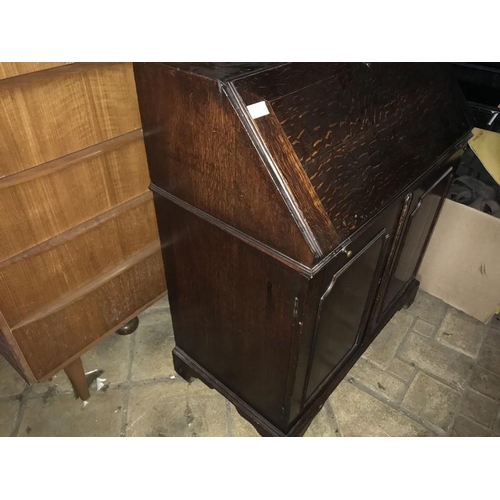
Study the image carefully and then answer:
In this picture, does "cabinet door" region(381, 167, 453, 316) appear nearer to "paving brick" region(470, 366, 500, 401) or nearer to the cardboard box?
the cardboard box

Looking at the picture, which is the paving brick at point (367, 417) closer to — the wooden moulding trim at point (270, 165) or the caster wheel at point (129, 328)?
the caster wheel at point (129, 328)

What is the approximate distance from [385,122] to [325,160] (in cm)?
39

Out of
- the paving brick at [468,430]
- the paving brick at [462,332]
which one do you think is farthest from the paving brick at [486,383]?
the paving brick at [468,430]

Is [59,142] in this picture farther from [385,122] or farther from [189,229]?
[385,122]

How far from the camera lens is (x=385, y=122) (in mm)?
1360

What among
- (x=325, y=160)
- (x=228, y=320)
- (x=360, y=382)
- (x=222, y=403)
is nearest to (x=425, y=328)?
(x=360, y=382)

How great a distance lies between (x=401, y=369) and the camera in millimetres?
2191

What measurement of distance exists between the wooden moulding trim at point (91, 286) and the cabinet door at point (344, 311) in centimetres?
91

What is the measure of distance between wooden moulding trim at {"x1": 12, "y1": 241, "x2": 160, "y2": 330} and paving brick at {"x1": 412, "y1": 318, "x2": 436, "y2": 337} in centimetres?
156

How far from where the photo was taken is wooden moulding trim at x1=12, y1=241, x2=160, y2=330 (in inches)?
60.6

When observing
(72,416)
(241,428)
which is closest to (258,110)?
(241,428)

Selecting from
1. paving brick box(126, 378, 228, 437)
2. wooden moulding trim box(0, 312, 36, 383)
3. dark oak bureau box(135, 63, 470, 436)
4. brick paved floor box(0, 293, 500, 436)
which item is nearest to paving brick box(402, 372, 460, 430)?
brick paved floor box(0, 293, 500, 436)

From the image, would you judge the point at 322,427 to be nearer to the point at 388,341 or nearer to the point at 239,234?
the point at 388,341

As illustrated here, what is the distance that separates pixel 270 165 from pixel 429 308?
1.93 m
